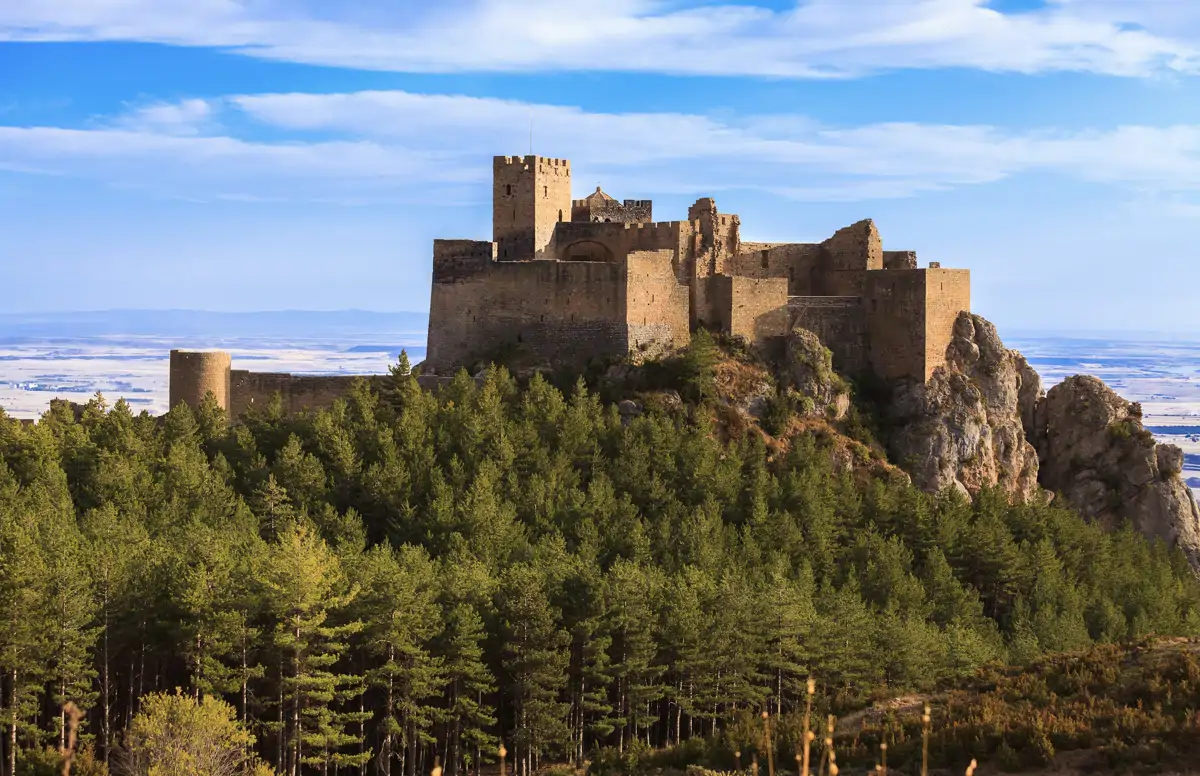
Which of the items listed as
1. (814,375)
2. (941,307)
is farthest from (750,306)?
(941,307)

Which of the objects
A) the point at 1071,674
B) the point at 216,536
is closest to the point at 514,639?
the point at 216,536

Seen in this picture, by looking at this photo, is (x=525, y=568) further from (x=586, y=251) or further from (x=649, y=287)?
(x=586, y=251)

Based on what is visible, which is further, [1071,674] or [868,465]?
[868,465]

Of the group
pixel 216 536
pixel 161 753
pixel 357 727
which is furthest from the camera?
pixel 216 536

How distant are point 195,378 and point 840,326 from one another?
26554 millimetres

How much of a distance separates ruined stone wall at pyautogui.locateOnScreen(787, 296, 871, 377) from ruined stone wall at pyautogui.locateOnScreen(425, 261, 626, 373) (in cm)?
904

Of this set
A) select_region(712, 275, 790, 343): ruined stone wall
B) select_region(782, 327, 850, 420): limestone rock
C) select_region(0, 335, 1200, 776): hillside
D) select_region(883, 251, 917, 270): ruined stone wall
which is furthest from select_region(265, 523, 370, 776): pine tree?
select_region(883, 251, 917, 270): ruined stone wall

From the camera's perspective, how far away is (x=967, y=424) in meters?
64.5

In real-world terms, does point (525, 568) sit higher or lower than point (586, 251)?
lower

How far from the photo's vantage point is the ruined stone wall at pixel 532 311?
58.8 metres

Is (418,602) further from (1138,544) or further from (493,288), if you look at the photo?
(1138,544)

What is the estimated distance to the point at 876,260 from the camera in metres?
66.2

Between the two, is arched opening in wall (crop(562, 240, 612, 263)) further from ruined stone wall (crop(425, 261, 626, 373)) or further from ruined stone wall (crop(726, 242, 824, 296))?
ruined stone wall (crop(726, 242, 824, 296))

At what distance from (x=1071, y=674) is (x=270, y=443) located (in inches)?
1257
